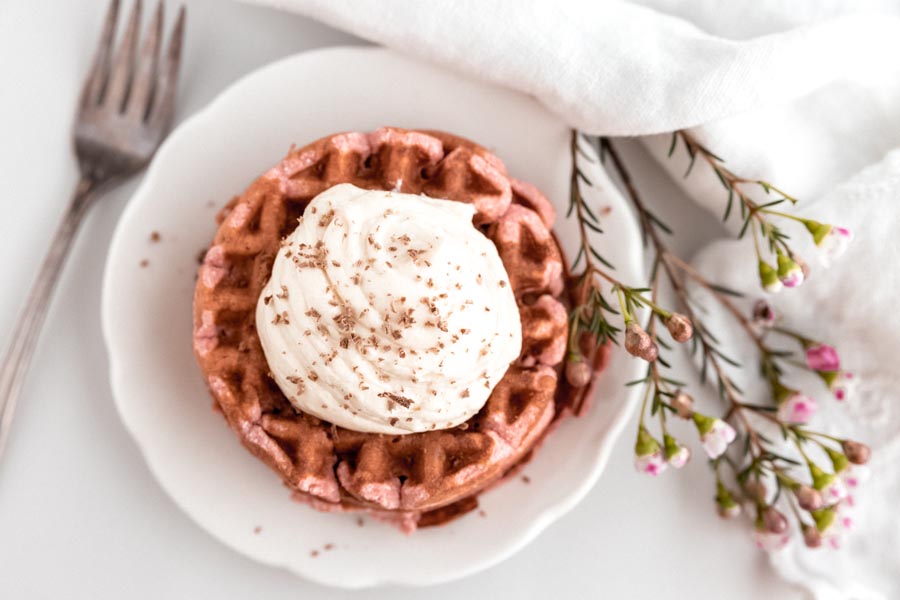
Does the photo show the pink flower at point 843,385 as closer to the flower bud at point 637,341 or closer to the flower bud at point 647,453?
the flower bud at point 647,453

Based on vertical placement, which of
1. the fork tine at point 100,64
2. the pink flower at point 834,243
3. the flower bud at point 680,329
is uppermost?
the pink flower at point 834,243

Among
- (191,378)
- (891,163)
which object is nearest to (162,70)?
(191,378)

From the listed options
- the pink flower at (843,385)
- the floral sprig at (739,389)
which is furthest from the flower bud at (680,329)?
the pink flower at (843,385)

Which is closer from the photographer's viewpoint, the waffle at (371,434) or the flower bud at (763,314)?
the waffle at (371,434)

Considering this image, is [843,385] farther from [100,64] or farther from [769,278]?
[100,64]

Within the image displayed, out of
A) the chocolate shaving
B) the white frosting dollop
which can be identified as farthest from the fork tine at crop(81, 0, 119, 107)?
the chocolate shaving

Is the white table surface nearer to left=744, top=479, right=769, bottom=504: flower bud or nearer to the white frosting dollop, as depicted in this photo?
left=744, top=479, right=769, bottom=504: flower bud
